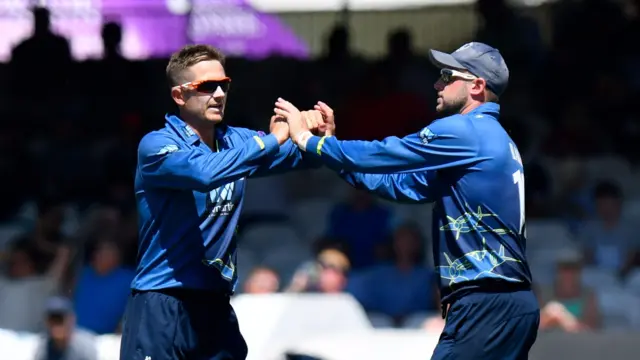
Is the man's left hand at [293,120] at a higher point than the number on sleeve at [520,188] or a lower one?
higher

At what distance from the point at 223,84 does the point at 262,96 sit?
22.7 ft

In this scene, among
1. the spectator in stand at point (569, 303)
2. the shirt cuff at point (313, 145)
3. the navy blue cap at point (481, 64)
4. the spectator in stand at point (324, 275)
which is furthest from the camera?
the spectator in stand at point (324, 275)

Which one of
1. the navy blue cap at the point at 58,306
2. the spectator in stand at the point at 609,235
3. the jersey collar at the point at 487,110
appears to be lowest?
the navy blue cap at the point at 58,306

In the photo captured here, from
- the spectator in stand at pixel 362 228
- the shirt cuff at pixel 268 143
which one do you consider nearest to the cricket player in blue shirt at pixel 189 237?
the shirt cuff at pixel 268 143

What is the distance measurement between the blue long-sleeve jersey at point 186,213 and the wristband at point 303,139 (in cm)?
23

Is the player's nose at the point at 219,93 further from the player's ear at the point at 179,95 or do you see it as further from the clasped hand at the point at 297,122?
the clasped hand at the point at 297,122

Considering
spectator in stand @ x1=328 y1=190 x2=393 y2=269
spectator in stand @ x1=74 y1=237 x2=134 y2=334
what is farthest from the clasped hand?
spectator in stand @ x1=328 y1=190 x2=393 y2=269

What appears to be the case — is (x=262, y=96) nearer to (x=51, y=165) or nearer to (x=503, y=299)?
(x=51, y=165)

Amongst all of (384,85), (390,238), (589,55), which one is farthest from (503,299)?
(589,55)

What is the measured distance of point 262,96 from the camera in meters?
12.1

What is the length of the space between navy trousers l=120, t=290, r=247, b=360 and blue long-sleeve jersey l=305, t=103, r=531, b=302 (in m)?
0.78

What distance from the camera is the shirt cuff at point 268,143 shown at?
5.10m

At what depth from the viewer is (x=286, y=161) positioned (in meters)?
5.52

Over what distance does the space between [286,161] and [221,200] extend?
1.54 feet
